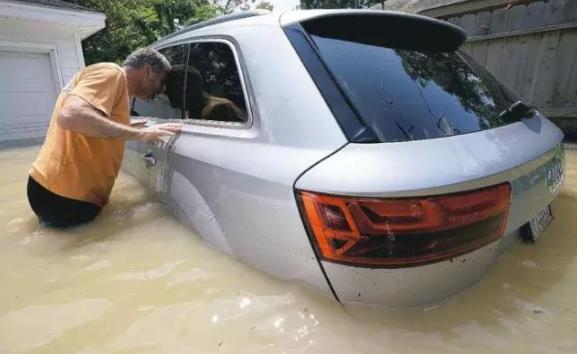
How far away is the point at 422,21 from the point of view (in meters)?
2.04

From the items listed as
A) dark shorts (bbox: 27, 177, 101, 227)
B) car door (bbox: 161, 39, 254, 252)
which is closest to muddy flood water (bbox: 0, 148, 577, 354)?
car door (bbox: 161, 39, 254, 252)

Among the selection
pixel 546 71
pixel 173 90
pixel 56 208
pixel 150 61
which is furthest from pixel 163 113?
pixel 546 71

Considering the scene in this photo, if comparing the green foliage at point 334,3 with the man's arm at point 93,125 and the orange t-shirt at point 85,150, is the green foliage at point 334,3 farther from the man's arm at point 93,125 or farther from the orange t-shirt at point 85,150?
the man's arm at point 93,125

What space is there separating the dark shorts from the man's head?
88cm

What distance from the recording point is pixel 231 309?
1.58 metres

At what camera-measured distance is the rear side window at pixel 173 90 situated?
256 centimetres

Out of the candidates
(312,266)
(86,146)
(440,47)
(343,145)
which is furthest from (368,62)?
(86,146)

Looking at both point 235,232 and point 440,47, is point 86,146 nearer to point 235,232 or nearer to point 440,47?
point 235,232

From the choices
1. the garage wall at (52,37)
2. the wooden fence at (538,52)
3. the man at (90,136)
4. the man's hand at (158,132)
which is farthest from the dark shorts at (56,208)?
the garage wall at (52,37)

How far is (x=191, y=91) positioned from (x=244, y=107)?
2.39ft

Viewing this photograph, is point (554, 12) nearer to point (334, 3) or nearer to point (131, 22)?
point (131, 22)

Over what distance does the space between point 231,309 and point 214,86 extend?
4.04 feet

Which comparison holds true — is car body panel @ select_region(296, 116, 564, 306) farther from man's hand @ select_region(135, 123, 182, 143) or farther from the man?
the man

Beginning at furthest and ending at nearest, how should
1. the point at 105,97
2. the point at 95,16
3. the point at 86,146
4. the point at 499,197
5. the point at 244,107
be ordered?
the point at 95,16
the point at 86,146
the point at 105,97
the point at 244,107
the point at 499,197
